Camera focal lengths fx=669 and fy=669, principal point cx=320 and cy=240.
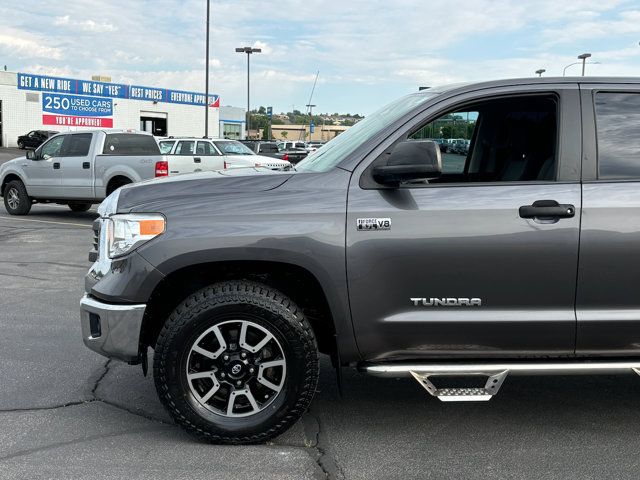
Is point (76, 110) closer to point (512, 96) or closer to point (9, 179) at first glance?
point (9, 179)

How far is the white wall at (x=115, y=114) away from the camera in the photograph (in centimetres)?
4938

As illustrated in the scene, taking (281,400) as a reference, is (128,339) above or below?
above

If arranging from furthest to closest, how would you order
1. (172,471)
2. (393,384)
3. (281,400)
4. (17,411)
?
1. (393,384)
2. (17,411)
3. (281,400)
4. (172,471)

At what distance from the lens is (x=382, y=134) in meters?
3.71

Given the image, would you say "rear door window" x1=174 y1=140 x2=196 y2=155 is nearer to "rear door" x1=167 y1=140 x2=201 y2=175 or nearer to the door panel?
"rear door" x1=167 y1=140 x2=201 y2=175

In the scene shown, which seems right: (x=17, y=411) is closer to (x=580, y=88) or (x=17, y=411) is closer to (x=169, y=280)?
(x=169, y=280)

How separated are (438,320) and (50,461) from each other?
2.14 m

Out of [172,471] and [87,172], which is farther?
[87,172]

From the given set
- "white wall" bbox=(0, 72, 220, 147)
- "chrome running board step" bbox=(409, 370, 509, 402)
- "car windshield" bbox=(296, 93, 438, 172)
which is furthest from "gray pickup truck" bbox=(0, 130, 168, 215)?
"white wall" bbox=(0, 72, 220, 147)

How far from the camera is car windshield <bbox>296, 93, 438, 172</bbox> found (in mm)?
3797

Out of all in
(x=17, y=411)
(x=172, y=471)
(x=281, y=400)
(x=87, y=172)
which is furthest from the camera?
(x=87, y=172)

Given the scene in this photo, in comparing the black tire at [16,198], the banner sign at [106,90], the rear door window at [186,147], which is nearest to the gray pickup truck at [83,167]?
the black tire at [16,198]

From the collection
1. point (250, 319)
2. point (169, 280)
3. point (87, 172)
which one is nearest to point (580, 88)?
point (250, 319)

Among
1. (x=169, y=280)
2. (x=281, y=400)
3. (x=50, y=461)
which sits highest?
(x=169, y=280)
